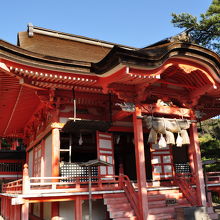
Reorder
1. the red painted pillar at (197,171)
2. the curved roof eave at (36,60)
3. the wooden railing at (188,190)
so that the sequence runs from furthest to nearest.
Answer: the wooden railing at (188,190), the red painted pillar at (197,171), the curved roof eave at (36,60)

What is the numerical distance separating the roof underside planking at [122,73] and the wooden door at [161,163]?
241 cm

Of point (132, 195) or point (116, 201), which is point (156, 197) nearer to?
point (132, 195)

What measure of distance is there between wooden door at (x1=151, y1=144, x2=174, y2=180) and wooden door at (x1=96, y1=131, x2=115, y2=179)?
6.53ft

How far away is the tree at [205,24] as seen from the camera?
20.8 m

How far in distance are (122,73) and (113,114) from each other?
323cm

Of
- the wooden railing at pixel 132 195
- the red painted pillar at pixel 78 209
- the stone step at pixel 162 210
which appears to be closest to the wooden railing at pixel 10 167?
the red painted pillar at pixel 78 209

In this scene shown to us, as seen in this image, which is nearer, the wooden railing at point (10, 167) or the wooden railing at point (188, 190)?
the wooden railing at point (188, 190)

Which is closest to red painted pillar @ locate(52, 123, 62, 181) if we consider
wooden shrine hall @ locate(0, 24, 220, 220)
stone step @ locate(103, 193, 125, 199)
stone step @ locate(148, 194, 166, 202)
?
wooden shrine hall @ locate(0, 24, 220, 220)

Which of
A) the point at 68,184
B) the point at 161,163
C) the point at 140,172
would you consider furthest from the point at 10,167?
the point at 140,172

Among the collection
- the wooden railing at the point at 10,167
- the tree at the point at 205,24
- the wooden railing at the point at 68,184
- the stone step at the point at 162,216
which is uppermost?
the tree at the point at 205,24

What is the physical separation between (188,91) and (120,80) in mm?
3178

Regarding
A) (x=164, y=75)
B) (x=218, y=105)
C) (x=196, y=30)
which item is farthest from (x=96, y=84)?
(x=196, y=30)

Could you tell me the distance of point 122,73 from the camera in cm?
755

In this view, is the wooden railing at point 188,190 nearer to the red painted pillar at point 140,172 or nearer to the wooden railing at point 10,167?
the red painted pillar at point 140,172
